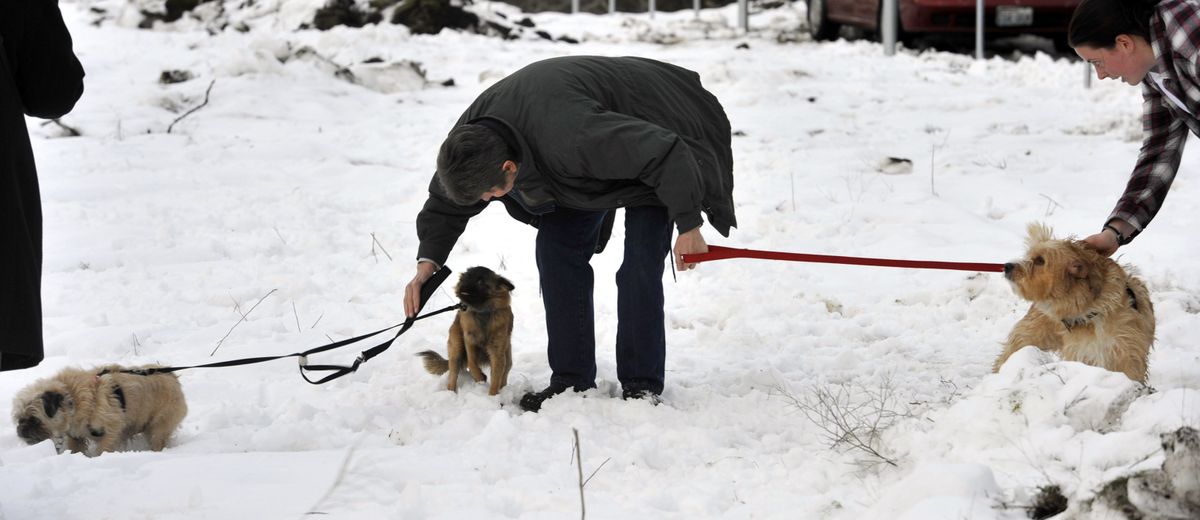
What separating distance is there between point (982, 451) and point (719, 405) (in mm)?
1476

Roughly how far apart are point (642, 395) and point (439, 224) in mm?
1172

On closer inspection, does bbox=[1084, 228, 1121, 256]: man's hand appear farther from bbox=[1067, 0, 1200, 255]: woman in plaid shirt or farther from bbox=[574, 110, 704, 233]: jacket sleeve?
bbox=[574, 110, 704, 233]: jacket sleeve

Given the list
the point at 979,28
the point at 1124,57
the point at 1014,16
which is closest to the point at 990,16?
the point at 1014,16

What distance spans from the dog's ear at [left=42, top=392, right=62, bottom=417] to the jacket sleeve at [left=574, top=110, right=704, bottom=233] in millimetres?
2382

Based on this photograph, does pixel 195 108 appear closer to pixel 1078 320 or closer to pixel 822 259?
pixel 822 259

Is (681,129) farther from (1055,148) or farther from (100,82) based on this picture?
(100,82)

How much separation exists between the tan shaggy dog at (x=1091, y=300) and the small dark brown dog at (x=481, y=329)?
7.40 ft

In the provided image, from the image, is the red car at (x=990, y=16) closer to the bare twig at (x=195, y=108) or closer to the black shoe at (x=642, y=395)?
the bare twig at (x=195, y=108)

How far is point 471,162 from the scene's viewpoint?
13.0ft

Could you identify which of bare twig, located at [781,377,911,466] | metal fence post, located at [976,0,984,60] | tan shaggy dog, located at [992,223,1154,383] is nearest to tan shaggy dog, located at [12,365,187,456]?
bare twig, located at [781,377,911,466]

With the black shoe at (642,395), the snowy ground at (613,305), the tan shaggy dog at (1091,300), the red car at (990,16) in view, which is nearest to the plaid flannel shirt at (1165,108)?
the tan shaggy dog at (1091,300)

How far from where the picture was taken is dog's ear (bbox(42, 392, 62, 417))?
434 cm

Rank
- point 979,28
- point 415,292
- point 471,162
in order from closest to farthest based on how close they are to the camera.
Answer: point 471,162 → point 415,292 → point 979,28

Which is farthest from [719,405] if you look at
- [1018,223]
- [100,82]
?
[100,82]
